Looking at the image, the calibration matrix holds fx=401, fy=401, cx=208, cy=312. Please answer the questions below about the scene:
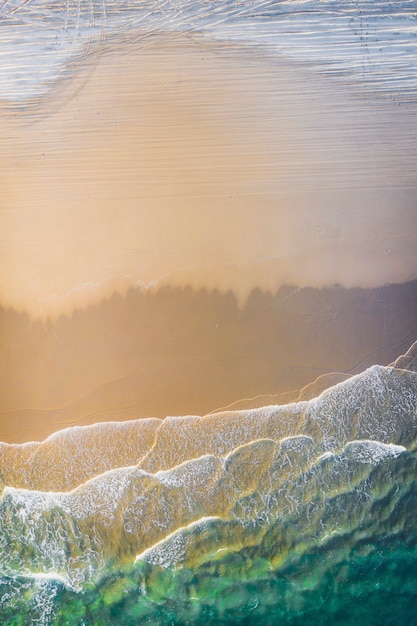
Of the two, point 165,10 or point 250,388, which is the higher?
point 165,10

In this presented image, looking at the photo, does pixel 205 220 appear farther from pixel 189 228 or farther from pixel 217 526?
pixel 217 526

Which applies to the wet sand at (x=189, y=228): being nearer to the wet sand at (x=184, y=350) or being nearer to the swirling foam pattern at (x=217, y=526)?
the wet sand at (x=184, y=350)

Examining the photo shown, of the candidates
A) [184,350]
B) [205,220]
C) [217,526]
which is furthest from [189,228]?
[217,526]

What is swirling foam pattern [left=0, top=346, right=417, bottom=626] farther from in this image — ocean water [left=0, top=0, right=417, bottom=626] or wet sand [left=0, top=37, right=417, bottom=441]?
wet sand [left=0, top=37, right=417, bottom=441]

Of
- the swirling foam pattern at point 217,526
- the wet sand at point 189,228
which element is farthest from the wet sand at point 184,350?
the swirling foam pattern at point 217,526

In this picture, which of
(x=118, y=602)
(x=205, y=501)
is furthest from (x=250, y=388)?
(x=118, y=602)

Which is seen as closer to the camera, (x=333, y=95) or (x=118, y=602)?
(x=118, y=602)

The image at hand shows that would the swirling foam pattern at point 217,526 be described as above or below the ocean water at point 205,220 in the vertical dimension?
below

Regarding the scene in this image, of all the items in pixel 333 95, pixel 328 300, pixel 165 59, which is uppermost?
pixel 165 59

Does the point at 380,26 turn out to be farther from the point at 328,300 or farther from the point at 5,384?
the point at 5,384
